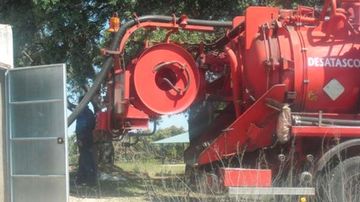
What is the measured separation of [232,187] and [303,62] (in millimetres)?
2040

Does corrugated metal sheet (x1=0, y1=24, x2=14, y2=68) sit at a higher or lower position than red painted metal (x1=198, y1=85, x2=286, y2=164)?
higher

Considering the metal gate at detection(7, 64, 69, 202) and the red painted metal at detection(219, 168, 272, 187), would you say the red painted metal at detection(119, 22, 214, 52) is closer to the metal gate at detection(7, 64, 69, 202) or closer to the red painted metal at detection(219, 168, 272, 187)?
the metal gate at detection(7, 64, 69, 202)

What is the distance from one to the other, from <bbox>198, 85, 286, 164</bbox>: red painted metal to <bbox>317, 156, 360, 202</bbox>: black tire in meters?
1.10

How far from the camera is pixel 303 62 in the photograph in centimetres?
928

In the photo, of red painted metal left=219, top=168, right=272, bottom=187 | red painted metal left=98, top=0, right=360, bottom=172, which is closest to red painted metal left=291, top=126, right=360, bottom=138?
red painted metal left=98, top=0, right=360, bottom=172

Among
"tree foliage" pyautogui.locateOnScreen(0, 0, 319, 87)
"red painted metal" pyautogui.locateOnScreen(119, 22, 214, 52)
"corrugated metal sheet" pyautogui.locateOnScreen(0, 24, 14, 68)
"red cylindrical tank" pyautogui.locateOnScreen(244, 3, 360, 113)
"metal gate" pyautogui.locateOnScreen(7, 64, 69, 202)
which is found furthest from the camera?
"tree foliage" pyautogui.locateOnScreen(0, 0, 319, 87)

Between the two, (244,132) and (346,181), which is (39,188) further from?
(346,181)

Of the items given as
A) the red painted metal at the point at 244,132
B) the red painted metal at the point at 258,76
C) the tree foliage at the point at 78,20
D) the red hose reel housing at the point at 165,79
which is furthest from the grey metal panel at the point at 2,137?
the red painted metal at the point at 244,132

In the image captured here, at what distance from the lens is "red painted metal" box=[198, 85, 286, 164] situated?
9.38 meters

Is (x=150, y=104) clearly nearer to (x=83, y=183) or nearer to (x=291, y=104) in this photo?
(x=291, y=104)

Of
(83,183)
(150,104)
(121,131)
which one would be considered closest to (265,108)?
(150,104)

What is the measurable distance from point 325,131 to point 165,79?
2641mm

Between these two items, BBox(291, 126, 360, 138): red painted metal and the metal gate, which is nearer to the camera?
BBox(291, 126, 360, 138): red painted metal

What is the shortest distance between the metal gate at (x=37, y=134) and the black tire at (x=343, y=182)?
3.56 m
